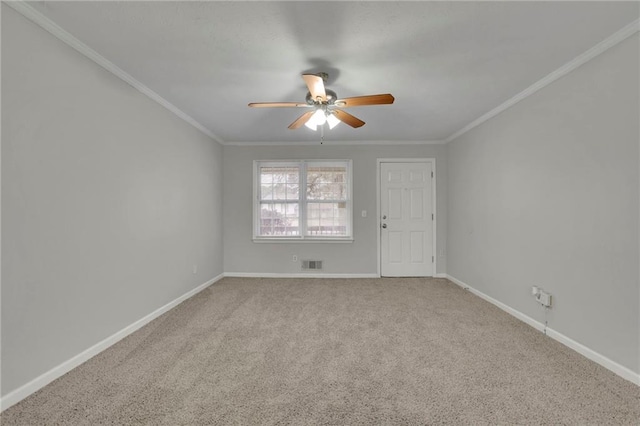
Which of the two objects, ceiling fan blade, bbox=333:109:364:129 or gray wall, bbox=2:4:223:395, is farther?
ceiling fan blade, bbox=333:109:364:129

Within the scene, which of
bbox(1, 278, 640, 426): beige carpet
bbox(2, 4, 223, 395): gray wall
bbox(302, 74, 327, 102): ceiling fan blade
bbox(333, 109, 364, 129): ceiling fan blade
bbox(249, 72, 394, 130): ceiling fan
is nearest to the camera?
bbox(1, 278, 640, 426): beige carpet

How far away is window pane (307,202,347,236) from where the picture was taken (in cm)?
479

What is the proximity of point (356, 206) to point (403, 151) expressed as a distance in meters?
1.25

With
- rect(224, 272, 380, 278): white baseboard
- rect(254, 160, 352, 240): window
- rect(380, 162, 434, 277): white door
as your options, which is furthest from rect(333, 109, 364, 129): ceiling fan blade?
rect(224, 272, 380, 278): white baseboard

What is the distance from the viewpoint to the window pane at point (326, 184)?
479cm

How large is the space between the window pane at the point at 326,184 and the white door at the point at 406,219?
27.4 inches

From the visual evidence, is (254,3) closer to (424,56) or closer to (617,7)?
(424,56)

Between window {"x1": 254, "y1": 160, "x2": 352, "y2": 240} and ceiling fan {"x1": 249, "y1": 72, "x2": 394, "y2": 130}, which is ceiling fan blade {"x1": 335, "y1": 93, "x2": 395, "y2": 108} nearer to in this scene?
ceiling fan {"x1": 249, "y1": 72, "x2": 394, "y2": 130}

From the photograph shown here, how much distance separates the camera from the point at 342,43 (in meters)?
1.97

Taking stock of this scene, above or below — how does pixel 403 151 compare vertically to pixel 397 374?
above

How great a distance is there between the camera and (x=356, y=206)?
471cm

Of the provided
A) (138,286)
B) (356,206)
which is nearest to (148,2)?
(138,286)

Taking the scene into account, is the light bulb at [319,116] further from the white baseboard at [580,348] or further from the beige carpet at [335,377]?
the white baseboard at [580,348]

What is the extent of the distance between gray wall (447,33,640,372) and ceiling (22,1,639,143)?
304 millimetres
